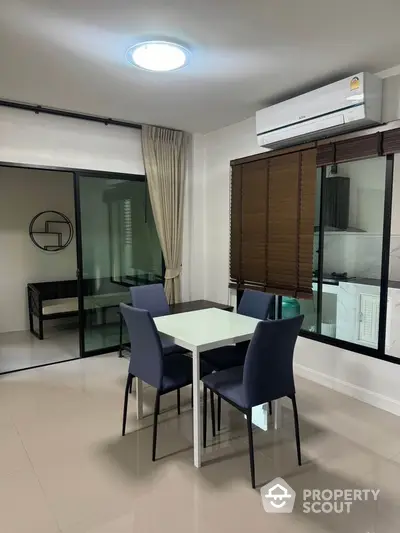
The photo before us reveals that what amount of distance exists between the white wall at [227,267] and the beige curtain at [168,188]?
30 cm

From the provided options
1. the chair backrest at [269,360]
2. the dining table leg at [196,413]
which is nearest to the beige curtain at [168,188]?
the dining table leg at [196,413]

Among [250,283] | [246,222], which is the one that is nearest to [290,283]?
[250,283]

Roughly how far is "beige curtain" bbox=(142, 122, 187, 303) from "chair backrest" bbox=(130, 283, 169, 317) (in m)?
1.04

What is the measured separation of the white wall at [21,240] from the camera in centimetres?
539

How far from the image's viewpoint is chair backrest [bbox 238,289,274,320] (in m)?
3.16

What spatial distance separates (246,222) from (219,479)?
107 inches

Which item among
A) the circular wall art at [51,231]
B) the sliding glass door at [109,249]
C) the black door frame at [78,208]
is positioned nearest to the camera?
the black door frame at [78,208]

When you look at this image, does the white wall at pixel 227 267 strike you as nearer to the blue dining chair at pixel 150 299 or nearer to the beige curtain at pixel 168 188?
the beige curtain at pixel 168 188

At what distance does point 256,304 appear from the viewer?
3258 mm

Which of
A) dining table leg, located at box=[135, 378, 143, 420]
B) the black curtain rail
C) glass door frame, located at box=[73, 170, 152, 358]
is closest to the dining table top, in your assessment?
dining table leg, located at box=[135, 378, 143, 420]

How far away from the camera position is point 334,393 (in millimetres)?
3371

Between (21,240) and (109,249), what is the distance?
6.11 ft

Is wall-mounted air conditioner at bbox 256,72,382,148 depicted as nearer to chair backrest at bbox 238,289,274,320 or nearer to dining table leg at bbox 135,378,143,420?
chair backrest at bbox 238,289,274,320

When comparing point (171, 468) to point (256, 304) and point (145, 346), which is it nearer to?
point (145, 346)
